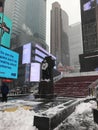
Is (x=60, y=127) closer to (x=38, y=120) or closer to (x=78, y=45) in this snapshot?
(x=38, y=120)

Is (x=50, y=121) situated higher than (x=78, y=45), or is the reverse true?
(x=78, y=45)

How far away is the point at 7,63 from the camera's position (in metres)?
23.4

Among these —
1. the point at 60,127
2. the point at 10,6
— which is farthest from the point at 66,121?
the point at 10,6

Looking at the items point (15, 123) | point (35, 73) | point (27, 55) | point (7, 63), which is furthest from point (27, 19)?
point (15, 123)

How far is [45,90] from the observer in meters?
14.4

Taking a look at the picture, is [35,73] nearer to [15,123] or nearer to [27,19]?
[15,123]

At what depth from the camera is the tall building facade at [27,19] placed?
349 ft

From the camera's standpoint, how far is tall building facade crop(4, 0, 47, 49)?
106 metres

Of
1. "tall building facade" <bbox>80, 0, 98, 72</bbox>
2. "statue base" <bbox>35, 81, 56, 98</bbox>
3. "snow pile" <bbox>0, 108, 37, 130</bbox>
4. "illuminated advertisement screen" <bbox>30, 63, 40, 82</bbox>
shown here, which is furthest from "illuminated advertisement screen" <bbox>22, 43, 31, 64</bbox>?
"snow pile" <bbox>0, 108, 37, 130</bbox>

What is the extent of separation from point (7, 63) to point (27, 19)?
109506 millimetres

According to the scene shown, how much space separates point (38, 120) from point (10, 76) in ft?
66.8

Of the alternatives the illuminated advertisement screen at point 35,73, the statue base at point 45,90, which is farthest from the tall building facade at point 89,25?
the statue base at point 45,90

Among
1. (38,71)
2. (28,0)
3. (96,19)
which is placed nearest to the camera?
(96,19)

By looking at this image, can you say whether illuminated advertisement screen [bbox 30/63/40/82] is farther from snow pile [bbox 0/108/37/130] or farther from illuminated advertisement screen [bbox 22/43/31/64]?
snow pile [bbox 0/108/37/130]
